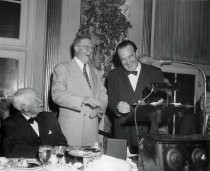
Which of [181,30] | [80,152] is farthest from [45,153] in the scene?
[181,30]

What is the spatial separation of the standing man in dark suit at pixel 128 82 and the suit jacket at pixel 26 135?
735mm

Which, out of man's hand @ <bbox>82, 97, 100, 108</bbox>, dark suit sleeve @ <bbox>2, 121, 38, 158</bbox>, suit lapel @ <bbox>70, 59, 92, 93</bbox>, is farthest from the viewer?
suit lapel @ <bbox>70, 59, 92, 93</bbox>

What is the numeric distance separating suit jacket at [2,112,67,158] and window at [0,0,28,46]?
167 cm

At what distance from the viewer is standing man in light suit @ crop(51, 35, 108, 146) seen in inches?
143

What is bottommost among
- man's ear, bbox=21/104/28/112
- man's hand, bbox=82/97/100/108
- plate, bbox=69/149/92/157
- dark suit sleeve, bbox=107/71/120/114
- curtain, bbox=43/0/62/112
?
plate, bbox=69/149/92/157

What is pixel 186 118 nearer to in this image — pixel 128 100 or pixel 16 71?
pixel 128 100

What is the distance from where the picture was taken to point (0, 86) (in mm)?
4410

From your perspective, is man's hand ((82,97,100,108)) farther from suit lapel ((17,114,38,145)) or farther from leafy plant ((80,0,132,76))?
leafy plant ((80,0,132,76))

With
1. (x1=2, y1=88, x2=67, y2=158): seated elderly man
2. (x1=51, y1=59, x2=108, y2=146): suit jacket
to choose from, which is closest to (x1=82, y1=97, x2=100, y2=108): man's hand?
(x1=51, y1=59, x2=108, y2=146): suit jacket

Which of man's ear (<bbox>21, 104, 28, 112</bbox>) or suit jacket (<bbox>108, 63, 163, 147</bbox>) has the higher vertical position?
suit jacket (<bbox>108, 63, 163, 147</bbox>)

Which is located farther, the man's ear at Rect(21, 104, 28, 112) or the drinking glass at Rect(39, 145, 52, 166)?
the man's ear at Rect(21, 104, 28, 112)

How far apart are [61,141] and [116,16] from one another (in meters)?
2.44

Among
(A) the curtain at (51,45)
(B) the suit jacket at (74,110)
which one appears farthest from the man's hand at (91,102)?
(A) the curtain at (51,45)

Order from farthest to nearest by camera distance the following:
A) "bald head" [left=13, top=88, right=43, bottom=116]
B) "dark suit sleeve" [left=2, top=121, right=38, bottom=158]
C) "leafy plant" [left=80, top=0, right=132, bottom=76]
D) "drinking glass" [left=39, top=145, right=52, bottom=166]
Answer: "leafy plant" [left=80, top=0, right=132, bottom=76], "bald head" [left=13, top=88, right=43, bottom=116], "dark suit sleeve" [left=2, top=121, right=38, bottom=158], "drinking glass" [left=39, top=145, right=52, bottom=166]
